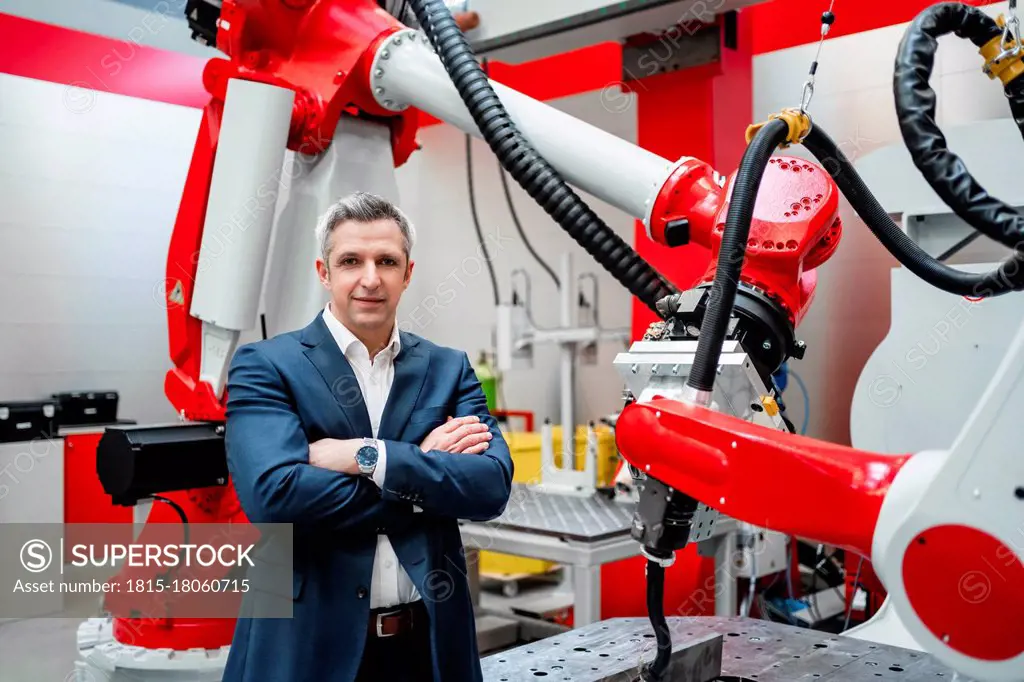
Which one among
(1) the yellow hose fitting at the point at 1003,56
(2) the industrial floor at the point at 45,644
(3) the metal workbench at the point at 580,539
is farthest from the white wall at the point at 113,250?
(1) the yellow hose fitting at the point at 1003,56

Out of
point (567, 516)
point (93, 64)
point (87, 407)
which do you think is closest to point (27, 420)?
point (87, 407)

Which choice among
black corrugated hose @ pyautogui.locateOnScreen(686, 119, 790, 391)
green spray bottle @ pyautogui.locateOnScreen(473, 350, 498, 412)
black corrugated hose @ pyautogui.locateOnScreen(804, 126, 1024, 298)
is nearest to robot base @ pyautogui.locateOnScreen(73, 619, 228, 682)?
black corrugated hose @ pyautogui.locateOnScreen(686, 119, 790, 391)

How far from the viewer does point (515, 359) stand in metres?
4.80

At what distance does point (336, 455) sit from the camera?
168cm

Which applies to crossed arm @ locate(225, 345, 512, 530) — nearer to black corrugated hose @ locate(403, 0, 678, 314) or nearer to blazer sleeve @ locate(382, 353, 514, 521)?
blazer sleeve @ locate(382, 353, 514, 521)

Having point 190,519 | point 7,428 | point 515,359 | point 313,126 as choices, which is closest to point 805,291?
point 313,126

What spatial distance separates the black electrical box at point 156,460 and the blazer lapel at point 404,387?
968 millimetres

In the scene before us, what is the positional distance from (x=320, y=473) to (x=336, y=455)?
6cm

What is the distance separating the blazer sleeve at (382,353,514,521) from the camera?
1652 mm

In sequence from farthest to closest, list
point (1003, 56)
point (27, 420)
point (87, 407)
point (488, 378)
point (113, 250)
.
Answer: point (488, 378) → point (113, 250) → point (87, 407) → point (27, 420) → point (1003, 56)

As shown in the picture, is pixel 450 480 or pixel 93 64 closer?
pixel 450 480

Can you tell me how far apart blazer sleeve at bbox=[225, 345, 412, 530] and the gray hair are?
28 cm

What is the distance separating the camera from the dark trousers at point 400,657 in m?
1.69

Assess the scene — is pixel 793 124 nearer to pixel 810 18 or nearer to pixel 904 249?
pixel 904 249
